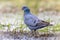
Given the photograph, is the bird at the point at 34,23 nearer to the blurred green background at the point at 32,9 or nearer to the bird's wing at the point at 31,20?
the bird's wing at the point at 31,20

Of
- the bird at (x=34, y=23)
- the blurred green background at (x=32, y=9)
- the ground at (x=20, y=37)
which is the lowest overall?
the blurred green background at (x=32, y=9)

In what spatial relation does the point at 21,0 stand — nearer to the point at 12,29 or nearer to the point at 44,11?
the point at 44,11

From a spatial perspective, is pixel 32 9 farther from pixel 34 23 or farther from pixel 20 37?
pixel 20 37

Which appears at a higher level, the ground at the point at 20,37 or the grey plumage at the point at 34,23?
the grey plumage at the point at 34,23

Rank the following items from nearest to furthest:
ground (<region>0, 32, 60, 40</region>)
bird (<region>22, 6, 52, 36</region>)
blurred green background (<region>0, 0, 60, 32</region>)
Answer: ground (<region>0, 32, 60, 40</region>), bird (<region>22, 6, 52, 36</region>), blurred green background (<region>0, 0, 60, 32</region>)

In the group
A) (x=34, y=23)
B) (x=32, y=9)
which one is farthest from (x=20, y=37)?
(x=32, y=9)

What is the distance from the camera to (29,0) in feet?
44.1

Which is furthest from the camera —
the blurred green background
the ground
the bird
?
the blurred green background

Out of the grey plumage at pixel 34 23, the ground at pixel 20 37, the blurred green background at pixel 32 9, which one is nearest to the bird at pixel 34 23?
the grey plumage at pixel 34 23

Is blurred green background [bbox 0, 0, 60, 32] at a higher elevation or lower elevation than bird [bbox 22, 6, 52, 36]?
lower

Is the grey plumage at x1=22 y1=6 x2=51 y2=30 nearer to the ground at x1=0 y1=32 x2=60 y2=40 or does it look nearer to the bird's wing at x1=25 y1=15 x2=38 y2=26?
the bird's wing at x1=25 y1=15 x2=38 y2=26

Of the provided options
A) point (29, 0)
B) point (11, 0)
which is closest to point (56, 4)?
point (29, 0)

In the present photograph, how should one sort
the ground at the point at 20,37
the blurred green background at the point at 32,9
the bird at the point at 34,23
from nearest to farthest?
the ground at the point at 20,37, the bird at the point at 34,23, the blurred green background at the point at 32,9

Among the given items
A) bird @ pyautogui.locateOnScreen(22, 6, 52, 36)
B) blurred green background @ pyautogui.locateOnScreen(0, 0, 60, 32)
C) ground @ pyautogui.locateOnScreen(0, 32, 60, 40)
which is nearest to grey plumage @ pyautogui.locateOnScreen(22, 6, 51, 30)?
bird @ pyautogui.locateOnScreen(22, 6, 52, 36)
